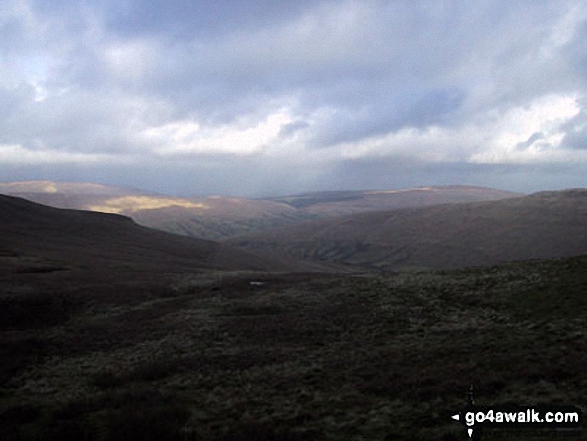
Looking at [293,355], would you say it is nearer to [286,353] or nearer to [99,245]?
[286,353]

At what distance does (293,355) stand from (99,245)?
105952mm

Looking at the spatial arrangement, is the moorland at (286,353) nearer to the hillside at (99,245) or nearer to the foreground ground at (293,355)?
the foreground ground at (293,355)

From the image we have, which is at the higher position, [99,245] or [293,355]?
[293,355]

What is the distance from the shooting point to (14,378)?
2617 cm

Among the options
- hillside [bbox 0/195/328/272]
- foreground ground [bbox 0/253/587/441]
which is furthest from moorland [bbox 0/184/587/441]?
hillside [bbox 0/195/328/272]

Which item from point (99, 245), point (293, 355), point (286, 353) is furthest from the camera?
point (99, 245)

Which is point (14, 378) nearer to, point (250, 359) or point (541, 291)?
point (250, 359)

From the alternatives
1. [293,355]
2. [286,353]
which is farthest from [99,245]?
[293,355]

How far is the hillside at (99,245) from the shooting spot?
91688mm

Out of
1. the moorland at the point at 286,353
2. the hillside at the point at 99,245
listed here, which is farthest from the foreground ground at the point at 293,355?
the hillside at the point at 99,245

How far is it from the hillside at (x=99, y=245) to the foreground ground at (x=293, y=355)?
3896 centimetres

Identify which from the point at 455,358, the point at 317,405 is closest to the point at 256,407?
the point at 317,405

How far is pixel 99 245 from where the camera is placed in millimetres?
120250

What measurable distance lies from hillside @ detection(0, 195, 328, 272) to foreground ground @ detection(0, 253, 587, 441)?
38956 millimetres
